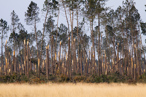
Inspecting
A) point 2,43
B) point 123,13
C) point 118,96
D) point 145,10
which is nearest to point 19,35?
point 2,43

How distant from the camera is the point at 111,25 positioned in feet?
135

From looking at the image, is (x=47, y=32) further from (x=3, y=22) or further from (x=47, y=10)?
(x=47, y=10)

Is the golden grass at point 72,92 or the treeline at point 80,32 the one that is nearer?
the golden grass at point 72,92

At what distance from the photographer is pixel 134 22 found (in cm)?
3738

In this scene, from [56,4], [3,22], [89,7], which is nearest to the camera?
[89,7]

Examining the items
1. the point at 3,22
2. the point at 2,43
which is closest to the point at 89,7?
the point at 3,22

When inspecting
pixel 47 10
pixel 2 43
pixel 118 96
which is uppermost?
pixel 47 10

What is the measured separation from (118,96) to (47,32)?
38.3 metres

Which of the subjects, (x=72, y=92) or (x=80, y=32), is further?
(x=80, y=32)

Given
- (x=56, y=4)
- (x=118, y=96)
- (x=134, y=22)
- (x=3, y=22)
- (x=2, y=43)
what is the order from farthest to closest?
(x=2, y=43) → (x=3, y=22) → (x=134, y=22) → (x=56, y=4) → (x=118, y=96)

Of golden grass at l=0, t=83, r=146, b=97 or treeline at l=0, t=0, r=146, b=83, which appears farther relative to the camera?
treeline at l=0, t=0, r=146, b=83

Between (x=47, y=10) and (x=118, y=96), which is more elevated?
(x=47, y=10)

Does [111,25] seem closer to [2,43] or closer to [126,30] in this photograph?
[126,30]

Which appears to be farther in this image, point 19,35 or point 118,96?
point 19,35
